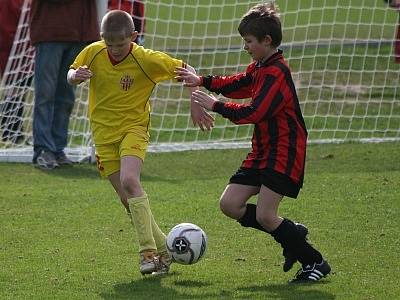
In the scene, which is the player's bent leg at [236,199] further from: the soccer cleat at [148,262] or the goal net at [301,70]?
the goal net at [301,70]

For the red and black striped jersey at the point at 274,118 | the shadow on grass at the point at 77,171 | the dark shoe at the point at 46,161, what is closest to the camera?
the red and black striped jersey at the point at 274,118

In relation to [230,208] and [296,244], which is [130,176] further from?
[296,244]

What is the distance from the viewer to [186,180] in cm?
991

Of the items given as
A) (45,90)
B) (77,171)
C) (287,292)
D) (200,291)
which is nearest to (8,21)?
(45,90)

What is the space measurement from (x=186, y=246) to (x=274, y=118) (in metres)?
0.92

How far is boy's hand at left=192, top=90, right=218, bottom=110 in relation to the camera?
619 cm

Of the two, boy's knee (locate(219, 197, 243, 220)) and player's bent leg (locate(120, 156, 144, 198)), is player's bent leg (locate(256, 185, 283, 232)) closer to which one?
boy's knee (locate(219, 197, 243, 220))

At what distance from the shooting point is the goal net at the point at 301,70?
12109 mm

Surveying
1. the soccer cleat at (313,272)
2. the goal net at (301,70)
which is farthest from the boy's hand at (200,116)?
the goal net at (301,70)

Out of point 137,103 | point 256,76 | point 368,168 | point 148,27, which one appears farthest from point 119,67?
point 148,27

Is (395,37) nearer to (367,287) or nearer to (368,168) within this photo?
(368,168)

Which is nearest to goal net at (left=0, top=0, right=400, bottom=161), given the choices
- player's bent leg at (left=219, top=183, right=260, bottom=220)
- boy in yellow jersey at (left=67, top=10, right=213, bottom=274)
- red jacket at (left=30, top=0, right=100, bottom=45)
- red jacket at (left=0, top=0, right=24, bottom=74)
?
red jacket at (left=0, top=0, right=24, bottom=74)

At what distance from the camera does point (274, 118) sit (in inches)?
A: 246

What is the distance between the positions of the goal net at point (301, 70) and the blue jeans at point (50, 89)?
1.08 metres
